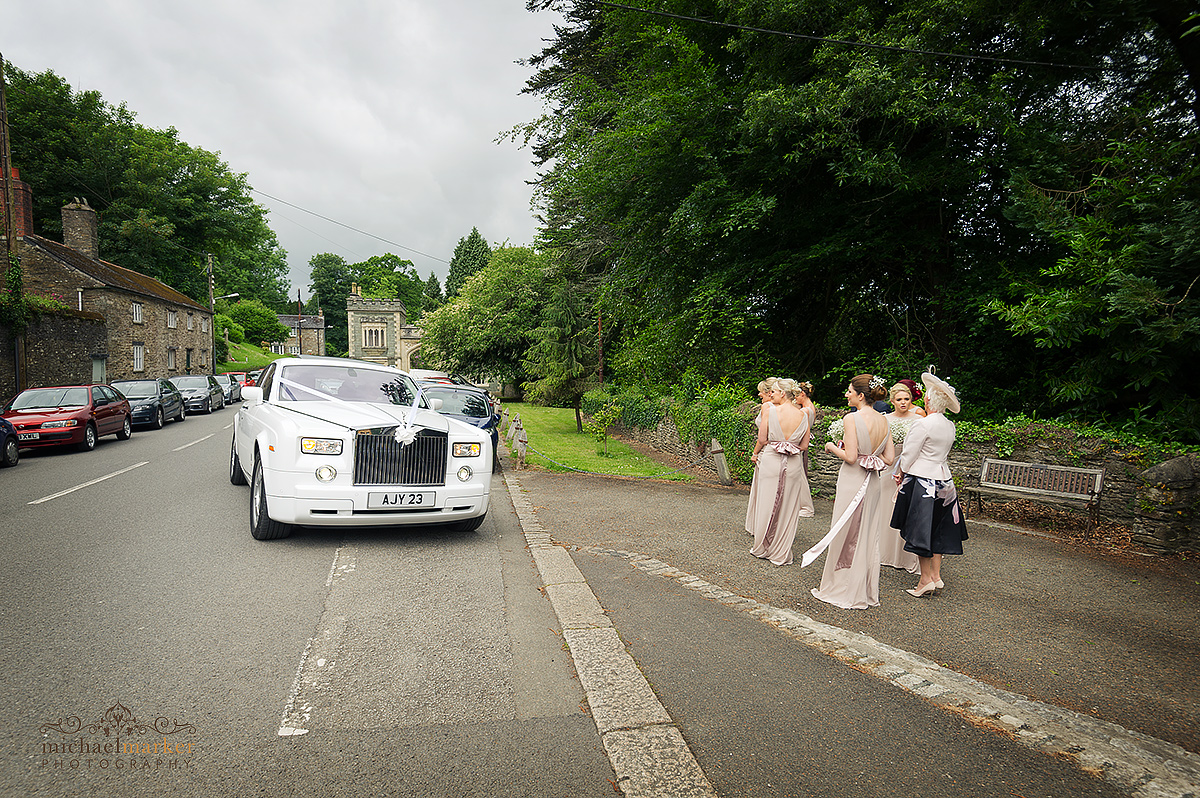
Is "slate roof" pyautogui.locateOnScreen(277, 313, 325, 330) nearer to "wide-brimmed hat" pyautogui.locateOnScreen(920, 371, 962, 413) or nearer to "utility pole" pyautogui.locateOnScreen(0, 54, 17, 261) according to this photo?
"utility pole" pyautogui.locateOnScreen(0, 54, 17, 261)

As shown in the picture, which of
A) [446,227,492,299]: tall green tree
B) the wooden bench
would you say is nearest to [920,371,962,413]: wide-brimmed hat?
the wooden bench

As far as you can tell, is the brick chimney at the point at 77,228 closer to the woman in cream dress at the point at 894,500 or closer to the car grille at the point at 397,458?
the car grille at the point at 397,458

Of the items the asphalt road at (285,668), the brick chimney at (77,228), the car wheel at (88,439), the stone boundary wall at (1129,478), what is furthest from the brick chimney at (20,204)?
the stone boundary wall at (1129,478)

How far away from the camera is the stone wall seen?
21.7 metres

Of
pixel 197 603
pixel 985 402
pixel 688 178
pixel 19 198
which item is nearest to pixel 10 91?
pixel 19 198

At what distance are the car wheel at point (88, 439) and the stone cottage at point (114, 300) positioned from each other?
1803 centimetres

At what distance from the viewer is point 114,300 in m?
32.0

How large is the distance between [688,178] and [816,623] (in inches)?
424

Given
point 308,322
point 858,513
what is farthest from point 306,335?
point 858,513

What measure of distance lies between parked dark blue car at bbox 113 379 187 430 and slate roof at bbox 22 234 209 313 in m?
14.4

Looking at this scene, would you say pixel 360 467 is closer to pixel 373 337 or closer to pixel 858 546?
pixel 858 546

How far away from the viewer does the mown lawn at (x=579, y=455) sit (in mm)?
13031

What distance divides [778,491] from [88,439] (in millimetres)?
16100

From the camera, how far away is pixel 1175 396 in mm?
7930
